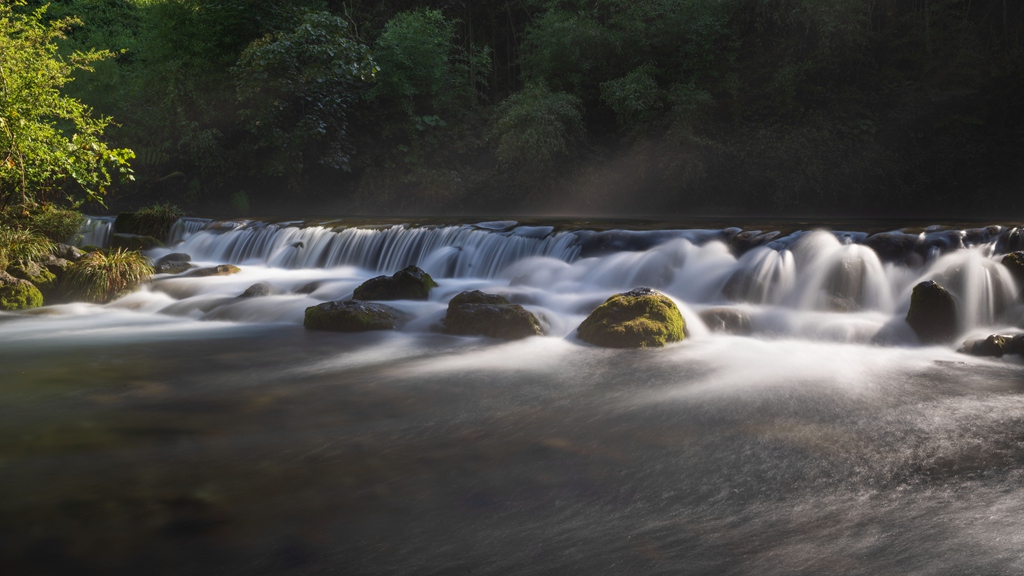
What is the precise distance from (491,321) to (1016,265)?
20.1 ft

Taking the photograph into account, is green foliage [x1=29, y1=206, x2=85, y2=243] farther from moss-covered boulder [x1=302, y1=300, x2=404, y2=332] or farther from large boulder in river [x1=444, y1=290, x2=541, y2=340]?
large boulder in river [x1=444, y1=290, x2=541, y2=340]

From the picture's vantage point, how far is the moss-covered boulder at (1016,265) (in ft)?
27.4

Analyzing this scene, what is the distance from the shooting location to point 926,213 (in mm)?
18031

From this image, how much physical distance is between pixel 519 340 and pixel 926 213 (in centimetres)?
1421

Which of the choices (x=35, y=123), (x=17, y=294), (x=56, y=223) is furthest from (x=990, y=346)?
(x=56, y=223)

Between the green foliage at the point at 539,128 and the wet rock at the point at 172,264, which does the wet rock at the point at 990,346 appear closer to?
the wet rock at the point at 172,264

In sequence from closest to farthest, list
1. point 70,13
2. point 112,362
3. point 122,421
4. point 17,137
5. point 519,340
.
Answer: point 122,421 < point 112,362 < point 519,340 < point 17,137 < point 70,13

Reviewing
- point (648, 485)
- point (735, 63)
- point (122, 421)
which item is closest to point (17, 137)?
point (122, 421)

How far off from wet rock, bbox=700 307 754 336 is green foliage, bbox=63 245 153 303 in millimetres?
9068

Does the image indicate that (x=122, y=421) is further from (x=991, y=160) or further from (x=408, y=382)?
(x=991, y=160)

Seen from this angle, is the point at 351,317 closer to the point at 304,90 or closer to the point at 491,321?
the point at 491,321

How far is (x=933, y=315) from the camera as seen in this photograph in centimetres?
791

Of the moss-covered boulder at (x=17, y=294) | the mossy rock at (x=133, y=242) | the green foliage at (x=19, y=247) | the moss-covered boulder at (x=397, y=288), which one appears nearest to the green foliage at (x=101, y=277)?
the moss-covered boulder at (x=17, y=294)

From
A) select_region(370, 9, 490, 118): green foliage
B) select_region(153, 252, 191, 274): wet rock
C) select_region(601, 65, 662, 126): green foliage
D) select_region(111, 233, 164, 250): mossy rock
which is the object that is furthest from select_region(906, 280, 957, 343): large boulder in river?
select_region(370, 9, 490, 118): green foliage
